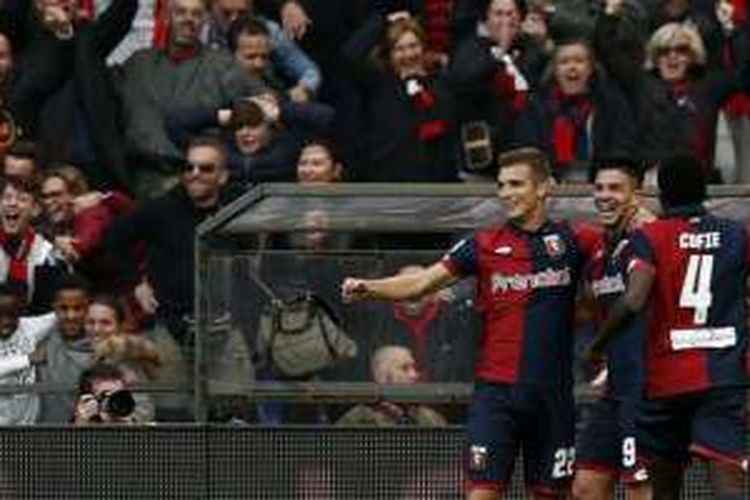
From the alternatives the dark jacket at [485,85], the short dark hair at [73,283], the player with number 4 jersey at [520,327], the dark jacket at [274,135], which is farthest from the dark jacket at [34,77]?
the player with number 4 jersey at [520,327]

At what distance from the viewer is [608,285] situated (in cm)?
1412

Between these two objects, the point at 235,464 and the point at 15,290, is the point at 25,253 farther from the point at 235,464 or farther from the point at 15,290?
the point at 235,464

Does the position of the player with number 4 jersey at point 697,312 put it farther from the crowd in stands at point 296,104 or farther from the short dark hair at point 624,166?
the crowd in stands at point 296,104

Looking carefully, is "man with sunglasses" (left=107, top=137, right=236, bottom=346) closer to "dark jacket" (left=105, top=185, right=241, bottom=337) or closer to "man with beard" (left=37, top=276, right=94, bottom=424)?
"dark jacket" (left=105, top=185, right=241, bottom=337)

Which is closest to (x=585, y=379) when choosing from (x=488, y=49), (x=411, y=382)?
(x=411, y=382)

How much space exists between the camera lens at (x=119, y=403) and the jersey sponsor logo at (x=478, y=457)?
2.20 meters

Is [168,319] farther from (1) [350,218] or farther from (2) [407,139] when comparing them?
(2) [407,139]

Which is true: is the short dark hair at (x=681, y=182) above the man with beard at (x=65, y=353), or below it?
above

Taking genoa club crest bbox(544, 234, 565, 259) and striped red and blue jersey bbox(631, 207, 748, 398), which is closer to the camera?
striped red and blue jersey bbox(631, 207, 748, 398)

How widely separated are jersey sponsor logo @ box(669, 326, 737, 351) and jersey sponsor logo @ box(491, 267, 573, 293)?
82 cm

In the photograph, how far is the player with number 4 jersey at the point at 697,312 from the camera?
44.2 ft

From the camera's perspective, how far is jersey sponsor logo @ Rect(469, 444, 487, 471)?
14102 millimetres

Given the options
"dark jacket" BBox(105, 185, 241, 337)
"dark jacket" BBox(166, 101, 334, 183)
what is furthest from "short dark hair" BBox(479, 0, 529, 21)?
"dark jacket" BBox(105, 185, 241, 337)

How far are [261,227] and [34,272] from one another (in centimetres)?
158
